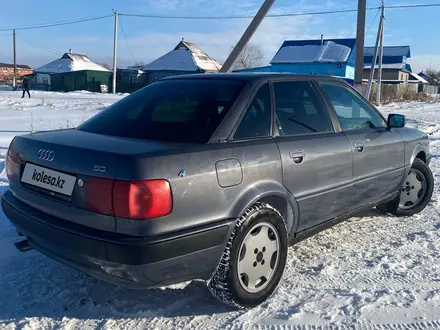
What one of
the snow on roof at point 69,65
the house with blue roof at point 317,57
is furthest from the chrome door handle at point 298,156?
the snow on roof at point 69,65

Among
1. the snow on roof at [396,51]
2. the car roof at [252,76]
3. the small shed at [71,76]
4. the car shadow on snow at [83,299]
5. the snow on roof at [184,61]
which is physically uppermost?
the snow on roof at [396,51]

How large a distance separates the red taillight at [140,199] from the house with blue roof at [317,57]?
42.3 meters

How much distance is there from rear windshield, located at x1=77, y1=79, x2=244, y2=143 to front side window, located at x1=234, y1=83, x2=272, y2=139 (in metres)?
0.14

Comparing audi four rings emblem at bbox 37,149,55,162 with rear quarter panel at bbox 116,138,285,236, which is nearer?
rear quarter panel at bbox 116,138,285,236

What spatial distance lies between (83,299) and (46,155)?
1027 mm

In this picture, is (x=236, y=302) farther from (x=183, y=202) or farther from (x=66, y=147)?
(x=66, y=147)

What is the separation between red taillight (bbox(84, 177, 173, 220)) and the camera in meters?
2.33

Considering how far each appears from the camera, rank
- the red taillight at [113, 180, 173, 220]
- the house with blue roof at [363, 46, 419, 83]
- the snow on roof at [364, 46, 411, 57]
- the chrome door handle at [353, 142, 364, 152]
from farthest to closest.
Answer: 1. the snow on roof at [364, 46, 411, 57]
2. the house with blue roof at [363, 46, 419, 83]
3. the chrome door handle at [353, 142, 364, 152]
4. the red taillight at [113, 180, 173, 220]

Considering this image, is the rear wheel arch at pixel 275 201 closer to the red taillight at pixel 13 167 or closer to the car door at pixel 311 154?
the car door at pixel 311 154

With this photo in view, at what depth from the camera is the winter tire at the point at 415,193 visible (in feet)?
16.1

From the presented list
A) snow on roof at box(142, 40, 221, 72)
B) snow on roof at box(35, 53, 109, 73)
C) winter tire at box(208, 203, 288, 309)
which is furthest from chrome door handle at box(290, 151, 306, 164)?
snow on roof at box(35, 53, 109, 73)

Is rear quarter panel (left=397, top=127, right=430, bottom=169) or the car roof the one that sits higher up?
the car roof

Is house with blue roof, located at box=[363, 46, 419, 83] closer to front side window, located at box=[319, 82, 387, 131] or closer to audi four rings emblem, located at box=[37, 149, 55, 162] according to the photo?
front side window, located at box=[319, 82, 387, 131]

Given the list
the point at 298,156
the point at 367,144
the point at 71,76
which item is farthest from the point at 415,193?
the point at 71,76
